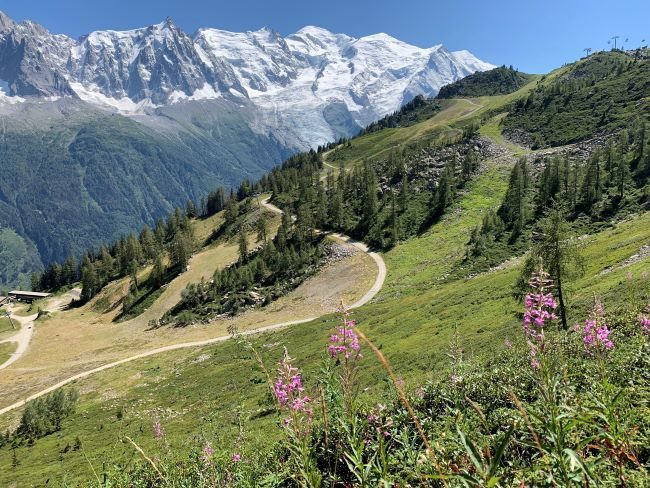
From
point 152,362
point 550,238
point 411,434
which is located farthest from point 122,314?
point 411,434

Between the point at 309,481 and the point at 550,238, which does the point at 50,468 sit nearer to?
the point at 309,481

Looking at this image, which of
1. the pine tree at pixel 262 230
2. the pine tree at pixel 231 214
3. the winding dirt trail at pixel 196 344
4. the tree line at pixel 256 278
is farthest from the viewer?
the pine tree at pixel 231 214

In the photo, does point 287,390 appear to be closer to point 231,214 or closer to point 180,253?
point 180,253

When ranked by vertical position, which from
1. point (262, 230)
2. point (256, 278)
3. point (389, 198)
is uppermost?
point (389, 198)

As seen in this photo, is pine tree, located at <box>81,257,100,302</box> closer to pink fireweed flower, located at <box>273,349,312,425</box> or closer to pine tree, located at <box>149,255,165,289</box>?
pine tree, located at <box>149,255,165,289</box>

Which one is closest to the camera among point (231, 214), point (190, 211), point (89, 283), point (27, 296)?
point (89, 283)

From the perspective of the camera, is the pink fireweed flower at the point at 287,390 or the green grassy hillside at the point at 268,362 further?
the green grassy hillside at the point at 268,362

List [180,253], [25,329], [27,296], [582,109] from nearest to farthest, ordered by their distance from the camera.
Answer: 1. [25,329]
2. [180,253]
3. [582,109]
4. [27,296]

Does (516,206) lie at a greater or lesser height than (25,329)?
greater

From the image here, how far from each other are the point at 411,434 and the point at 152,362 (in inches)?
Answer: 2812

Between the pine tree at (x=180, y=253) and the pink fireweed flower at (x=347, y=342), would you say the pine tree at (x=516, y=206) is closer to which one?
the pink fireweed flower at (x=347, y=342)

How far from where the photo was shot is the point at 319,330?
6212cm

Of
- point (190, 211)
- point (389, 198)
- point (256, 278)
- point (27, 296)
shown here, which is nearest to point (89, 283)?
point (27, 296)

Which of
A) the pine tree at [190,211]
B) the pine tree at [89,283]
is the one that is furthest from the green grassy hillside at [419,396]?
the pine tree at [190,211]
